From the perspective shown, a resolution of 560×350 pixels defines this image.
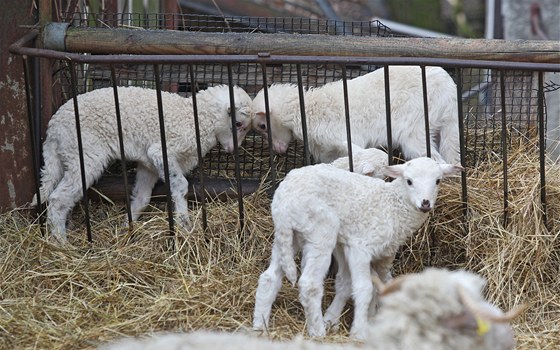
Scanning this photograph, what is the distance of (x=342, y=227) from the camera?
5.64 metres

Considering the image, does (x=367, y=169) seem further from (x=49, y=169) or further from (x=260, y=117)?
(x=49, y=169)

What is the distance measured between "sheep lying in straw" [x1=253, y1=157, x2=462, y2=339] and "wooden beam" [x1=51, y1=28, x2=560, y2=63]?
0.99 meters

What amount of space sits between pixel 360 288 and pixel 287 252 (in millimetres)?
405

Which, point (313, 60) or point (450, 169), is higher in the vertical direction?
point (313, 60)

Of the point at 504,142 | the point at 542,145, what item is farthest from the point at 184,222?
the point at 542,145

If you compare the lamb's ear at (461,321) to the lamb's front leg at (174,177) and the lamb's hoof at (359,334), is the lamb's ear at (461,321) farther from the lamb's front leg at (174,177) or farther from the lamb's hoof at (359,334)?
the lamb's front leg at (174,177)

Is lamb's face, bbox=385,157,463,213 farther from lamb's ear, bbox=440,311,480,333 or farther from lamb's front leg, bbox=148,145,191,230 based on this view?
lamb's ear, bbox=440,311,480,333

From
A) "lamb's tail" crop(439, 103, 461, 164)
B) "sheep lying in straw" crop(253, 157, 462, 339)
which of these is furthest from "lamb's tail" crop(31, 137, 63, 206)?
"lamb's tail" crop(439, 103, 461, 164)

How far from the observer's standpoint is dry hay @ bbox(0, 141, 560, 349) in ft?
18.3

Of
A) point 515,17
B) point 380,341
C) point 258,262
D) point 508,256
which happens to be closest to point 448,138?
point 508,256

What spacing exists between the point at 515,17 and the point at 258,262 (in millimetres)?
8636

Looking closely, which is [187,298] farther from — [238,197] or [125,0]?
[125,0]

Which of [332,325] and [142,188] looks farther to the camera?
[142,188]

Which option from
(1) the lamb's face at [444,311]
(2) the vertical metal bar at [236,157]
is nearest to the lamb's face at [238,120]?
(2) the vertical metal bar at [236,157]
